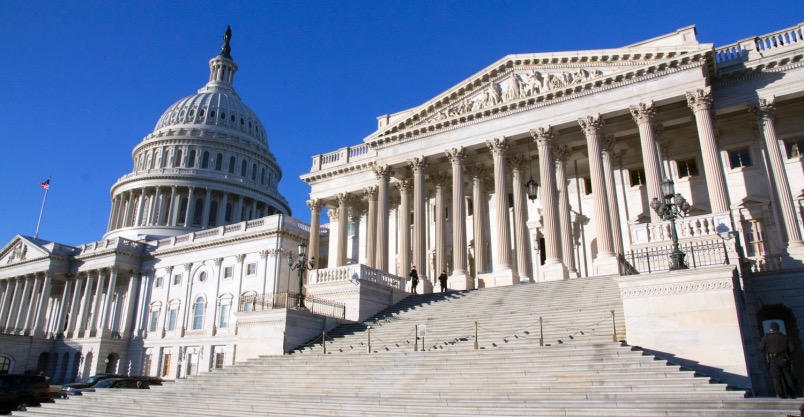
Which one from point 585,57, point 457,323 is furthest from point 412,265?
point 585,57

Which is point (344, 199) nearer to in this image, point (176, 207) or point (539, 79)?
point (539, 79)

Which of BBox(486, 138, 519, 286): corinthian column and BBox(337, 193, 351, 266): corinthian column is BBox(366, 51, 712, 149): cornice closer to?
BBox(486, 138, 519, 286): corinthian column

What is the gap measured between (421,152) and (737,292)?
77.9 feet

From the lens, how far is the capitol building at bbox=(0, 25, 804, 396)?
19.9m

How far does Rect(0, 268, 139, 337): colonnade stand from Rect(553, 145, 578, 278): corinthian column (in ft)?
176

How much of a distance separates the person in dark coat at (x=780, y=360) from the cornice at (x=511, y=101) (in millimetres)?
19973

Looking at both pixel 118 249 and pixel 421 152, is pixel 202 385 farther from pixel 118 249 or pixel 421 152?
pixel 118 249

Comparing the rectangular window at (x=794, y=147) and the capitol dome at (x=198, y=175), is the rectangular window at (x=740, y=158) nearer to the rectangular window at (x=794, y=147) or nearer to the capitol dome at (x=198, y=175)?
the rectangular window at (x=794, y=147)

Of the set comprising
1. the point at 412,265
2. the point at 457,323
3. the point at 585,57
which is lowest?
the point at 457,323

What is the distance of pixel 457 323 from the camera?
24.5 metres

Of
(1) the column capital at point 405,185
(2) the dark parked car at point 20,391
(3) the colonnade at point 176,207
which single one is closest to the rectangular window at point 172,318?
(3) the colonnade at point 176,207

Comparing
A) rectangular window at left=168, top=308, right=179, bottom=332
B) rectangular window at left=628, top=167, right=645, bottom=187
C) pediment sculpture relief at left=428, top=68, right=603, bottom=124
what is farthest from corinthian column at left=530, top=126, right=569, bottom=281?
rectangular window at left=168, top=308, right=179, bottom=332

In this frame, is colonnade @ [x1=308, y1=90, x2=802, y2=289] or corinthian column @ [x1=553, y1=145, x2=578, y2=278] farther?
corinthian column @ [x1=553, y1=145, x2=578, y2=278]

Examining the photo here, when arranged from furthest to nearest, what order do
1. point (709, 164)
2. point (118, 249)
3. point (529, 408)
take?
point (118, 249)
point (709, 164)
point (529, 408)
